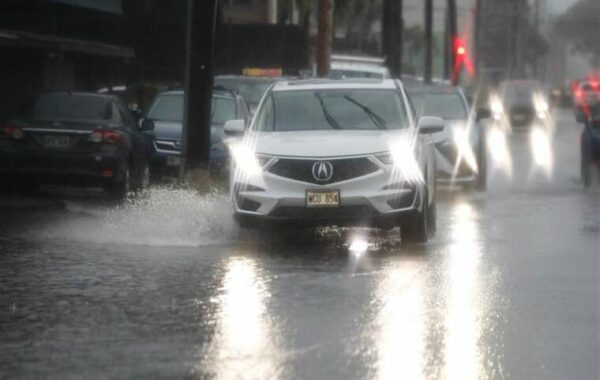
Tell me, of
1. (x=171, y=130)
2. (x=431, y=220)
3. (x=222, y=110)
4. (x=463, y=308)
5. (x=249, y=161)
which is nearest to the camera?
(x=463, y=308)

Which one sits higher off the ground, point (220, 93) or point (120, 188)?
point (220, 93)

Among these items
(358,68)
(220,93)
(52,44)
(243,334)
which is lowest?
(243,334)

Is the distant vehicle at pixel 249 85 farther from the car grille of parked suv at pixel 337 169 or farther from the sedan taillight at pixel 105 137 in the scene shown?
the car grille of parked suv at pixel 337 169

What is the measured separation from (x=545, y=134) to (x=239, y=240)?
133 feet

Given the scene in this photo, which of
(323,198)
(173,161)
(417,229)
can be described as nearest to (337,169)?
(323,198)

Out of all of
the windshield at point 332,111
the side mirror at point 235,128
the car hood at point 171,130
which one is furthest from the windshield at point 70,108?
the windshield at point 332,111

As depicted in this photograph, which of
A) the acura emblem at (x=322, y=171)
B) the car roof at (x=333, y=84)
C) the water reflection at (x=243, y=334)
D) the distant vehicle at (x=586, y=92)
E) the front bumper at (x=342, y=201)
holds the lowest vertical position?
the water reflection at (x=243, y=334)

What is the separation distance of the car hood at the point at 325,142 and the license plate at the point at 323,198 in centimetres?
38

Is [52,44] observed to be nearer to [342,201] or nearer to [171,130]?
[171,130]

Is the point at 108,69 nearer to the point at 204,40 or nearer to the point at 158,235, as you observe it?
the point at 204,40

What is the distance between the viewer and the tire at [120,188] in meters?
21.5

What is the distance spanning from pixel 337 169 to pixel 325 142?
1.42 feet

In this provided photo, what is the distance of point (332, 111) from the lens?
56.5ft

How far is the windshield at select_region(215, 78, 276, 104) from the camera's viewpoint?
30188 millimetres
